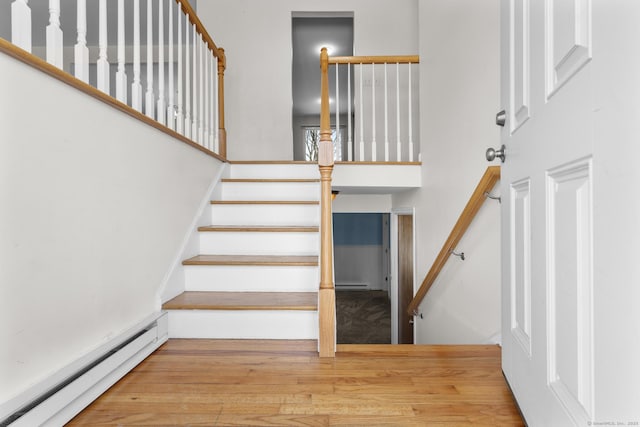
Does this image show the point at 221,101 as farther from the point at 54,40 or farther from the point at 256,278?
the point at 54,40

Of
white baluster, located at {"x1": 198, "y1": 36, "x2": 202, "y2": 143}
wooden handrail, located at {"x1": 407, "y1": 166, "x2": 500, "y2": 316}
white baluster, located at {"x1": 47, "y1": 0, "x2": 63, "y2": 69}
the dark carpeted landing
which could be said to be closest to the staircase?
white baluster, located at {"x1": 198, "y1": 36, "x2": 202, "y2": 143}

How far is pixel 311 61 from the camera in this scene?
20.2 ft

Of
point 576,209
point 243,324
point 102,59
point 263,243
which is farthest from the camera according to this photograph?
point 263,243

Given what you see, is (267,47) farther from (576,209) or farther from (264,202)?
(576,209)

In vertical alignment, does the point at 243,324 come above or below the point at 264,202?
below

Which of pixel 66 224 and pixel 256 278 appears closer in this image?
pixel 66 224

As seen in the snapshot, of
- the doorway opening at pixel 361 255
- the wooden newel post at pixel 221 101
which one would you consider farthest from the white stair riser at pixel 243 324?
the doorway opening at pixel 361 255

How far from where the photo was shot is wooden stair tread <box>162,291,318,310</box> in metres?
1.78

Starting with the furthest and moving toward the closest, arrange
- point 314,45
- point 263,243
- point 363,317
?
point 363,317
point 314,45
point 263,243

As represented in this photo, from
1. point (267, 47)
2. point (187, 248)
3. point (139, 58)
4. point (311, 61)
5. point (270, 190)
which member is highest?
point (311, 61)

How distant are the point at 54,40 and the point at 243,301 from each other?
1295 millimetres

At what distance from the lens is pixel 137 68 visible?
175 cm

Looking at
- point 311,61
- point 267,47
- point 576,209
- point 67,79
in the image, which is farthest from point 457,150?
point 311,61

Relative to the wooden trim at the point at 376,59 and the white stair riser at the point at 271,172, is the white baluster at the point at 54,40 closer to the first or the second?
the white stair riser at the point at 271,172
